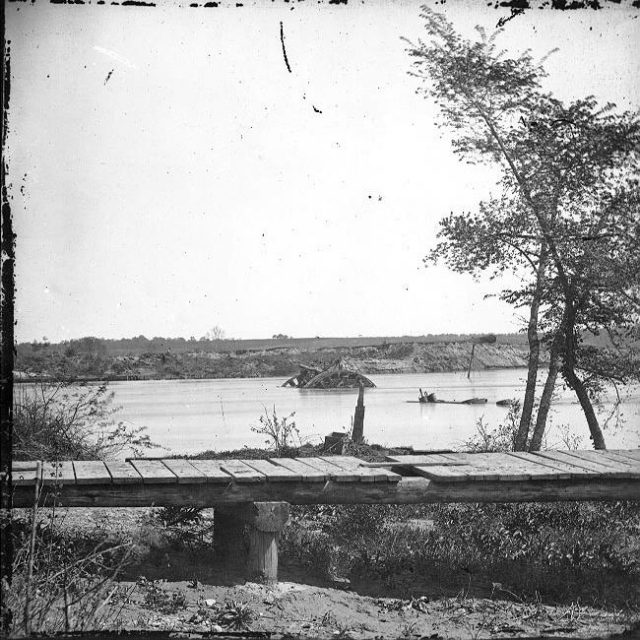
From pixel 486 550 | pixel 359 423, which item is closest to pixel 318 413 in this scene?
pixel 359 423

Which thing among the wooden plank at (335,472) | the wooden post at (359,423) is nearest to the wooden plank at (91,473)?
the wooden plank at (335,472)

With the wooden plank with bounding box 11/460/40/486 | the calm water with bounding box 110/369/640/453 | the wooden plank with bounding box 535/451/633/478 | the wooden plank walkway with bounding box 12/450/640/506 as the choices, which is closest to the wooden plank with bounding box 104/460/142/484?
the wooden plank walkway with bounding box 12/450/640/506

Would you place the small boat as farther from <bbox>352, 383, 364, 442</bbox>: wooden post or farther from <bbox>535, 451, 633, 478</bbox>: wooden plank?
<bbox>535, 451, 633, 478</bbox>: wooden plank

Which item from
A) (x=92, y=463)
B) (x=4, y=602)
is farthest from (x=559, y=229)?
(x=4, y=602)

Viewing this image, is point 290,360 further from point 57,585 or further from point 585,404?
point 57,585

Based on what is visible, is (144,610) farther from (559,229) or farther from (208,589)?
(559,229)

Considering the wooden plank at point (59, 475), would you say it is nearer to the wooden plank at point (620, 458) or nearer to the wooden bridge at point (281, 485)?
the wooden bridge at point (281, 485)
